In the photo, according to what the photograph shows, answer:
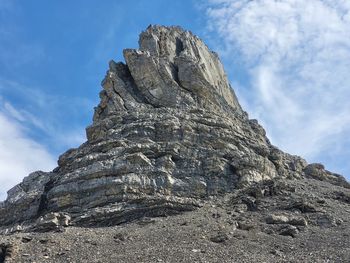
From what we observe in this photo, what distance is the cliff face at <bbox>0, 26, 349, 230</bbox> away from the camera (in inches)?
1879

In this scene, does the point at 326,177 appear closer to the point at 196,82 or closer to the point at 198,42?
the point at 196,82

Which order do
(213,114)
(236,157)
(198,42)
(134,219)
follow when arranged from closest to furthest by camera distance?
(134,219) → (236,157) → (213,114) → (198,42)

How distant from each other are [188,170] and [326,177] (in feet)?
63.0

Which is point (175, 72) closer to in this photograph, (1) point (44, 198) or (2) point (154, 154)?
(2) point (154, 154)

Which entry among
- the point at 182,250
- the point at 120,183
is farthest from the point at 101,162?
the point at 182,250

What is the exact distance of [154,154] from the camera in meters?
52.2

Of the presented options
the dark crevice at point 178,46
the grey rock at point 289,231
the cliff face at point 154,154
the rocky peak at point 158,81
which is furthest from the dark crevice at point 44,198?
the dark crevice at point 178,46

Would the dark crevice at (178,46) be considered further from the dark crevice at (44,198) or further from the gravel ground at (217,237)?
the gravel ground at (217,237)

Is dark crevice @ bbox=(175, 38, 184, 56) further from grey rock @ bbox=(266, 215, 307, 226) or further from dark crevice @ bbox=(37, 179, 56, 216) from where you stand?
grey rock @ bbox=(266, 215, 307, 226)

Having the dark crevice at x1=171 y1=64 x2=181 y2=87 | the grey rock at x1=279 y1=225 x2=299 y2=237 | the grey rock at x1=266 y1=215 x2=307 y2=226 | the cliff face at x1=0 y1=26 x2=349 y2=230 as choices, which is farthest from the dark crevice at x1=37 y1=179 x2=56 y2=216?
the grey rock at x1=279 y1=225 x2=299 y2=237

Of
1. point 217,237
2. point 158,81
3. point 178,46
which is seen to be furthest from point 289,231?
point 178,46

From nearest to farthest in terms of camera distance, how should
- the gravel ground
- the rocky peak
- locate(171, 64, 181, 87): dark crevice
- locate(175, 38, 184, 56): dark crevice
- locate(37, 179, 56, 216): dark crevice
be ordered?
the gravel ground, locate(37, 179, 56, 216): dark crevice, the rocky peak, locate(171, 64, 181, 87): dark crevice, locate(175, 38, 184, 56): dark crevice

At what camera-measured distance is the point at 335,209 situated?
158ft

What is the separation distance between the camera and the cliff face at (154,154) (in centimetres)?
4772
